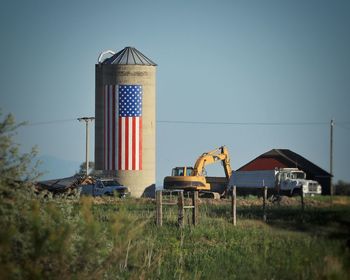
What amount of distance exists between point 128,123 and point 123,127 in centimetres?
56

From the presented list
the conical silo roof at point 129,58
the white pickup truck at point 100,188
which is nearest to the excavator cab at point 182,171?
the white pickup truck at point 100,188

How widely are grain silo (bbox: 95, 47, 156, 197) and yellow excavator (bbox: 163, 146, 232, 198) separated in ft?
30.1

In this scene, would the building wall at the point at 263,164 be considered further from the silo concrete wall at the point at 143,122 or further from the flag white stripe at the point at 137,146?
the flag white stripe at the point at 137,146

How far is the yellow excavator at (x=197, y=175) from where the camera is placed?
5816cm

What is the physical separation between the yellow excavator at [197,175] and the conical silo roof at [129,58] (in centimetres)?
1401

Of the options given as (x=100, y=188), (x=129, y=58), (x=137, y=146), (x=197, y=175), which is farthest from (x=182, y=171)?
(x=129, y=58)

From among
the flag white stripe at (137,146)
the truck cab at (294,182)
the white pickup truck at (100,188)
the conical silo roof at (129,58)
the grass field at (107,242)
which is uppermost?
the conical silo roof at (129,58)

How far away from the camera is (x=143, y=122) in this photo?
71.8m

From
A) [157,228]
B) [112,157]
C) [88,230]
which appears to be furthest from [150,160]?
[88,230]

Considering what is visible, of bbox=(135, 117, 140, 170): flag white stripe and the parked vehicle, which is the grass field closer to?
the parked vehicle

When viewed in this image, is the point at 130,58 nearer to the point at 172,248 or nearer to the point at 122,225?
the point at 172,248

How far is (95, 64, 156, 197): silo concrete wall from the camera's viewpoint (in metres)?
70.1

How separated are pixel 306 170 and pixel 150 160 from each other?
48.9ft

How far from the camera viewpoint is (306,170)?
62844mm
